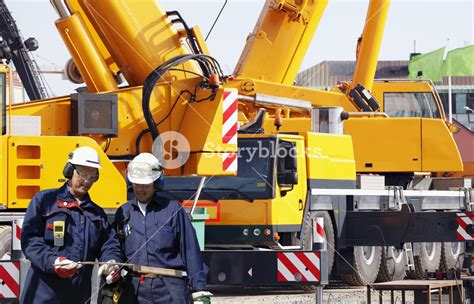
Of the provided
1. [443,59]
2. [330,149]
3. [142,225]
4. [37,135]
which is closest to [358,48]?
[330,149]

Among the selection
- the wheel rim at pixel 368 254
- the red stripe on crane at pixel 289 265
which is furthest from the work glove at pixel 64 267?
the wheel rim at pixel 368 254

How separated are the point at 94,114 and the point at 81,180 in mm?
5788

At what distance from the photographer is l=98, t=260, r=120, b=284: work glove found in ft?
30.1

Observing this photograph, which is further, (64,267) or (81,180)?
(81,180)

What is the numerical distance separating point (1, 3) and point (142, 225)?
1772cm

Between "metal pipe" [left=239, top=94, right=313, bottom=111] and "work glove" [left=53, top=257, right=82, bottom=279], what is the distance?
41.0 ft

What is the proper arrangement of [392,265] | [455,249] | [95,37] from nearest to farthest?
[95,37]
[392,265]
[455,249]

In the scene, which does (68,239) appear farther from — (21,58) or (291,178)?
(21,58)

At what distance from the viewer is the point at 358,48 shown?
2606 cm

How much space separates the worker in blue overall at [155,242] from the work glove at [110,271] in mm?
159

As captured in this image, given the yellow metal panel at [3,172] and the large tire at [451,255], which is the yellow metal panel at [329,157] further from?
the yellow metal panel at [3,172]

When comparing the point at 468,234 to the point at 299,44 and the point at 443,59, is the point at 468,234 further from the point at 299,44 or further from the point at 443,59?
the point at 443,59

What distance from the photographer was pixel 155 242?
9367 millimetres

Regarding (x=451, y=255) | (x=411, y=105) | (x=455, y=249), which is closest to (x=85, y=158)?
(x=451, y=255)
